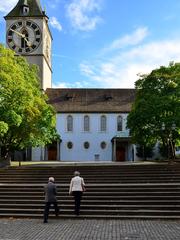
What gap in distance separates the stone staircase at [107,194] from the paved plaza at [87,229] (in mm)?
1175

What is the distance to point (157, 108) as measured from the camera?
37.0m

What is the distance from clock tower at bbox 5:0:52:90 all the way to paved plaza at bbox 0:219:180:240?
51590 millimetres

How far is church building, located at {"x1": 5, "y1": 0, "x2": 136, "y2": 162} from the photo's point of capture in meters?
67.8

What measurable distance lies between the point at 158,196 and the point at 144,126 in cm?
1719

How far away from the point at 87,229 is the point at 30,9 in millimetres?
58426

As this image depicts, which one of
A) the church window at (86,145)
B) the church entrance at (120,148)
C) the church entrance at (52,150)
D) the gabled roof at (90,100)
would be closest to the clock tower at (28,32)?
the gabled roof at (90,100)

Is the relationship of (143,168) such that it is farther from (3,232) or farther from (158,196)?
(3,232)

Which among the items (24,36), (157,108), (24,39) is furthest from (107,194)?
(24,36)

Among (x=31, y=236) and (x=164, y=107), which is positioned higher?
(x=164, y=107)

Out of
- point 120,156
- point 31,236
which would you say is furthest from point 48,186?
point 120,156

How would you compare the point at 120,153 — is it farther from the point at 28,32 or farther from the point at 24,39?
the point at 28,32

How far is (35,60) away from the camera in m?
68.4

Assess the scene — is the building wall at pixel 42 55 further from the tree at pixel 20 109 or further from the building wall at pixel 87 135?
the tree at pixel 20 109

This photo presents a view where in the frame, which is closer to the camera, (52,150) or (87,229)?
(87,229)
